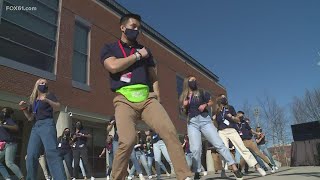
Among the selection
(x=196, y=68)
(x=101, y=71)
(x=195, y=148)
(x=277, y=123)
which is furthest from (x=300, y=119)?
(x=195, y=148)

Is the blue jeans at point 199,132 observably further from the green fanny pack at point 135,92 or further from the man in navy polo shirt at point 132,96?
the green fanny pack at point 135,92

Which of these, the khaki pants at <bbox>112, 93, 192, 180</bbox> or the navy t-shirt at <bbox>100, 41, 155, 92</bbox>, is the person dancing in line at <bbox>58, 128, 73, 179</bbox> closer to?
the navy t-shirt at <bbox>100, 41, 155, 92</bbox>

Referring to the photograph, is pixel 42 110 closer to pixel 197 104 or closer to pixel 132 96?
pixel 132 96

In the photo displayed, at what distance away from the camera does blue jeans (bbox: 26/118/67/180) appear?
530 centimetres

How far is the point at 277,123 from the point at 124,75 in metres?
45.6

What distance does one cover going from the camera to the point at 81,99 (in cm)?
1798

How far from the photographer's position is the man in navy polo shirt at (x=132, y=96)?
361 cm

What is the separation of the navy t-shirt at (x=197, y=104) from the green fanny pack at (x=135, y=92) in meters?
3.39

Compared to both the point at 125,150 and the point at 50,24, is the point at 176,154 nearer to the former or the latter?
the point at 125,150

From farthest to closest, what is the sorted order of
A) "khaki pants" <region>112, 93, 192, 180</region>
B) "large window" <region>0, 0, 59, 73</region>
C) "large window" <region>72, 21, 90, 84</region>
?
"large window" <region>72, 21, 90, 84</region>, "large window" <region>0, 0, 59, 73</region>, "khaki pants" <region>112, 93, 192, 180</region>

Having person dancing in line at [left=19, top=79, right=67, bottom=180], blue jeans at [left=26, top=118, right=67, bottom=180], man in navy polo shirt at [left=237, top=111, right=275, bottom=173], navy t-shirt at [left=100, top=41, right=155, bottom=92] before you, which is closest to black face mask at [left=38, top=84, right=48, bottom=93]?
person dancing in line at [left=19, top=79, right=67, bottom=180]

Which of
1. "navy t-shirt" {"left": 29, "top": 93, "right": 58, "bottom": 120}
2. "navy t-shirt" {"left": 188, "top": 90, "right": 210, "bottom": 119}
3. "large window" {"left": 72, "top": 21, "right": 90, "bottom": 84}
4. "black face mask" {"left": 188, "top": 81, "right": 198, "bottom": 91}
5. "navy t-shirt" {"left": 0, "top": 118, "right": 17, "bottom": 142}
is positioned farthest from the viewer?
"large window" {"left": 72, "top": 21, "right": 90, "bottom": 84}

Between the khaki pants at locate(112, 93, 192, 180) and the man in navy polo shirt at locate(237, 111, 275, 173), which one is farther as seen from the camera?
the man in navy polo shirt at locate(237, 111, 275, 173)

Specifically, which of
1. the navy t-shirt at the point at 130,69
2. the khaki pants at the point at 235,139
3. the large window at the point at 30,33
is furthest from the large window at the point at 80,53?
the navy t-shirt at the point at 130,69
